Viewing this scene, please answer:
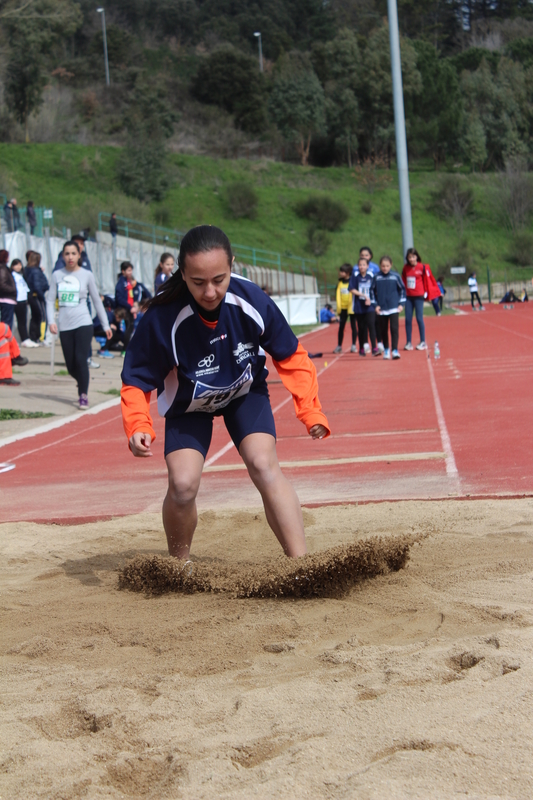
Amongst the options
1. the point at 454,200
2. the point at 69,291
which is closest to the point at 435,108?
the point at 454,200

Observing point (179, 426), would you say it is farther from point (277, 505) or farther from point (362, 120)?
point (362, 120)

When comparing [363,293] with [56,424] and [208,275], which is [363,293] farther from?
[208,275]

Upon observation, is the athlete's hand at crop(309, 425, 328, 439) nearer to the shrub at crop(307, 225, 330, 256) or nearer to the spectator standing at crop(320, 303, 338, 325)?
the spectator standing at crop(320, 303, 338, 325)

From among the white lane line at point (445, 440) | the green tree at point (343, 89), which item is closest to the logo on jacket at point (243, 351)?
the white lane line at point (445, 440)

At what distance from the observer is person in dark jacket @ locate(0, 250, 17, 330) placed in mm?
13469

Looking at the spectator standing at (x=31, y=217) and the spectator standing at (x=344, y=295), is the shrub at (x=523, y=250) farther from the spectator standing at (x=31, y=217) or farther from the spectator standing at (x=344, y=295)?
the spectator standing at (x=344, y=295)

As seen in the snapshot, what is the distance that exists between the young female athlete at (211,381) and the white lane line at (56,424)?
17.8 ft

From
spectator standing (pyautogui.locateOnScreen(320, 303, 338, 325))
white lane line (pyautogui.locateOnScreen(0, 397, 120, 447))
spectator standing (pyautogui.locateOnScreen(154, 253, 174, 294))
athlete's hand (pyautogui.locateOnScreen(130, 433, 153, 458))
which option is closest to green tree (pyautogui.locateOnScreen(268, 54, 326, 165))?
spectator standing (pyautogui.locateOnScreen(320, 303, 338, 325))

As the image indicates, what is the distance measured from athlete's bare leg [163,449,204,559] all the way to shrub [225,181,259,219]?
54.7 m

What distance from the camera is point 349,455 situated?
7109mm

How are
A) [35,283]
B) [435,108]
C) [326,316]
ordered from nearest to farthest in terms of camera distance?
[35,283] < [326,316] < [435,108]

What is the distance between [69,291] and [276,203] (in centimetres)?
5191

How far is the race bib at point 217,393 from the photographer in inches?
143

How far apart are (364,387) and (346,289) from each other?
16.1 feet
